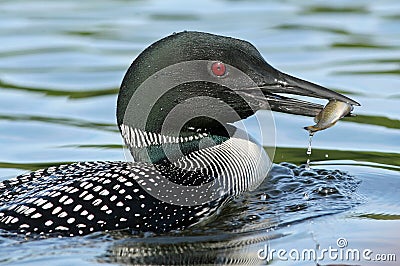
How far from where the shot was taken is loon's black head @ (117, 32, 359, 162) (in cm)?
672

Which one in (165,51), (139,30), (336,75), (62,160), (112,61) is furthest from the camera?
(139,30)

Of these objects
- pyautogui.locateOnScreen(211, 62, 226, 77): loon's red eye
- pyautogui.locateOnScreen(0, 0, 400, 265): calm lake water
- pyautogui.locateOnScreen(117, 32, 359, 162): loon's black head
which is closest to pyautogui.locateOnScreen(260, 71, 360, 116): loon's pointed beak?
pyautogui.locateOnScreen(117, 32, 359, 162): loon's black head

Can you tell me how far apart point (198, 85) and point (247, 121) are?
8.56ft

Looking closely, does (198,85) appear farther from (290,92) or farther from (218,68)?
(290,92)

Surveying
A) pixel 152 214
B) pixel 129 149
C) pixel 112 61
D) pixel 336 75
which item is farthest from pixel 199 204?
pixel 112 61

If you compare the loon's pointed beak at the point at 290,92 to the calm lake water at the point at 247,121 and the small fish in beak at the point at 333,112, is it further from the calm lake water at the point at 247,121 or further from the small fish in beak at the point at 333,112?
the calm lake water at the point at 247,121

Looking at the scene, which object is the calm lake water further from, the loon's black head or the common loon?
the loon's black head

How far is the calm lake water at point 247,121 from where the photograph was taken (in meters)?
6.14

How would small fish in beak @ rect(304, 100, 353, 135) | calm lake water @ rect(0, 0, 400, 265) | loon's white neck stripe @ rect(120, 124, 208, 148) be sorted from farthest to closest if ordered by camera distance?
loon's white neck stripe @ rect(120, 124, 208, 148) < small fish in beak @ rect(304, 100, 353, 135) < calm lake water @ rect(0, 0, 400, 265)

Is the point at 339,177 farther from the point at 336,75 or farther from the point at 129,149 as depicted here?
the point at 336,75

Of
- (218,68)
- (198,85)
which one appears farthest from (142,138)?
(218,68)

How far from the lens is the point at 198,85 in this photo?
6.82m

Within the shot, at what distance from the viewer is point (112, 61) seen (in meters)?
11.1

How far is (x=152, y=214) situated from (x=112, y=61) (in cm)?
503
